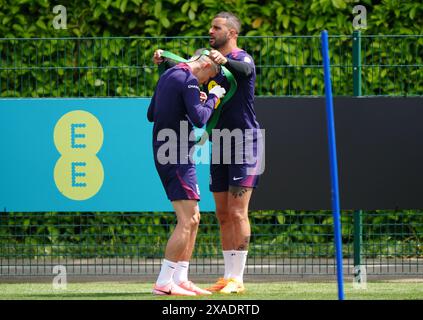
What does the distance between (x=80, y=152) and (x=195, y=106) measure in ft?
7.71

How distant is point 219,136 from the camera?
10117 mm

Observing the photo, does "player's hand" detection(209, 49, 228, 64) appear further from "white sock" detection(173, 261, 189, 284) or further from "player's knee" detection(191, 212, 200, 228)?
"white sock" detection(173, 261, 189, 284)

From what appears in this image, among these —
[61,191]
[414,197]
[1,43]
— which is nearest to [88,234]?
[61,191]

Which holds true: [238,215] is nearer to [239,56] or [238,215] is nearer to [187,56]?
[239,56]

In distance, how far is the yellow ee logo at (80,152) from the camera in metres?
11.3

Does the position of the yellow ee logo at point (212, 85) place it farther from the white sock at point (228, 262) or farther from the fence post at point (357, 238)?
the fence post at point (357, 238)

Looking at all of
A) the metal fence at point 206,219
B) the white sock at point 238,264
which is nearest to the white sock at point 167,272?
the white sock at point 238,264

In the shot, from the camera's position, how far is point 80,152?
11.3 meters

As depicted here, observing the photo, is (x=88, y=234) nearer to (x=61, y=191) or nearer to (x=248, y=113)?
(x=61, y=191)

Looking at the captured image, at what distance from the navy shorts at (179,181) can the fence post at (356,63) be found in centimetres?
264

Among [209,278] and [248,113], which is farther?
[209,278]

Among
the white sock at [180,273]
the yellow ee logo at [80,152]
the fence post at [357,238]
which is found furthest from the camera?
the fence post at [357,238]

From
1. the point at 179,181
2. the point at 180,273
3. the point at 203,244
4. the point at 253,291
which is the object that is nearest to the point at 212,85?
the point at 179,181

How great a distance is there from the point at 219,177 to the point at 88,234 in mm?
2465
